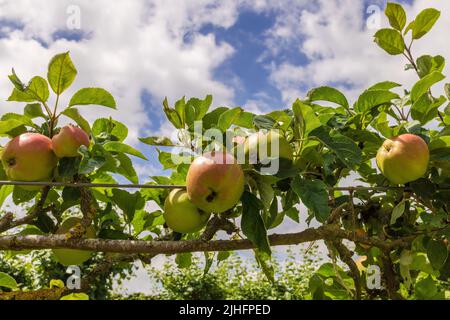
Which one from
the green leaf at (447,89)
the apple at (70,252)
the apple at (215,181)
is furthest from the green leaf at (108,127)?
the green leaf at (447,89)

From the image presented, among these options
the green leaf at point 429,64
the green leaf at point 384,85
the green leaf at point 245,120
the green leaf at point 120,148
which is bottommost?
the green leaf at point 120,148

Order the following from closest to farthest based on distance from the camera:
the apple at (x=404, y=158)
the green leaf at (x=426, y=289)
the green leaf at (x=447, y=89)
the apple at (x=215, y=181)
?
the apple at (x=215, y=181) < the apple at (x=404, y=158) < the green leaf at (x=447, y=89) < the green leaf at (x=426, y=289)

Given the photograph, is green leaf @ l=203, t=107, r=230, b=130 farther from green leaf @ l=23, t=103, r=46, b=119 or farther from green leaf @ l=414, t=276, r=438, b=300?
green leaf @ l=414, t=276, r=438, b=300

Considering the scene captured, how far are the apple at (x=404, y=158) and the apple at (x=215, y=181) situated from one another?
1.24 feet

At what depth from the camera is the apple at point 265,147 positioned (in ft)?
3.43

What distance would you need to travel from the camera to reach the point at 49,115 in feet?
4.13

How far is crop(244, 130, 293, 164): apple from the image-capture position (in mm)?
1047

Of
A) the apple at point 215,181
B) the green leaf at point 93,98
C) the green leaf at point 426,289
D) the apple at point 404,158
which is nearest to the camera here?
the apple at point 215,181

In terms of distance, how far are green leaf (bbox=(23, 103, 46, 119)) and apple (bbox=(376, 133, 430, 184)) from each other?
0.86 meters

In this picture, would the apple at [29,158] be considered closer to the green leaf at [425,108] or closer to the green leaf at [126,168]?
the green leaf at [126,168]

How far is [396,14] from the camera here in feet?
4.64
